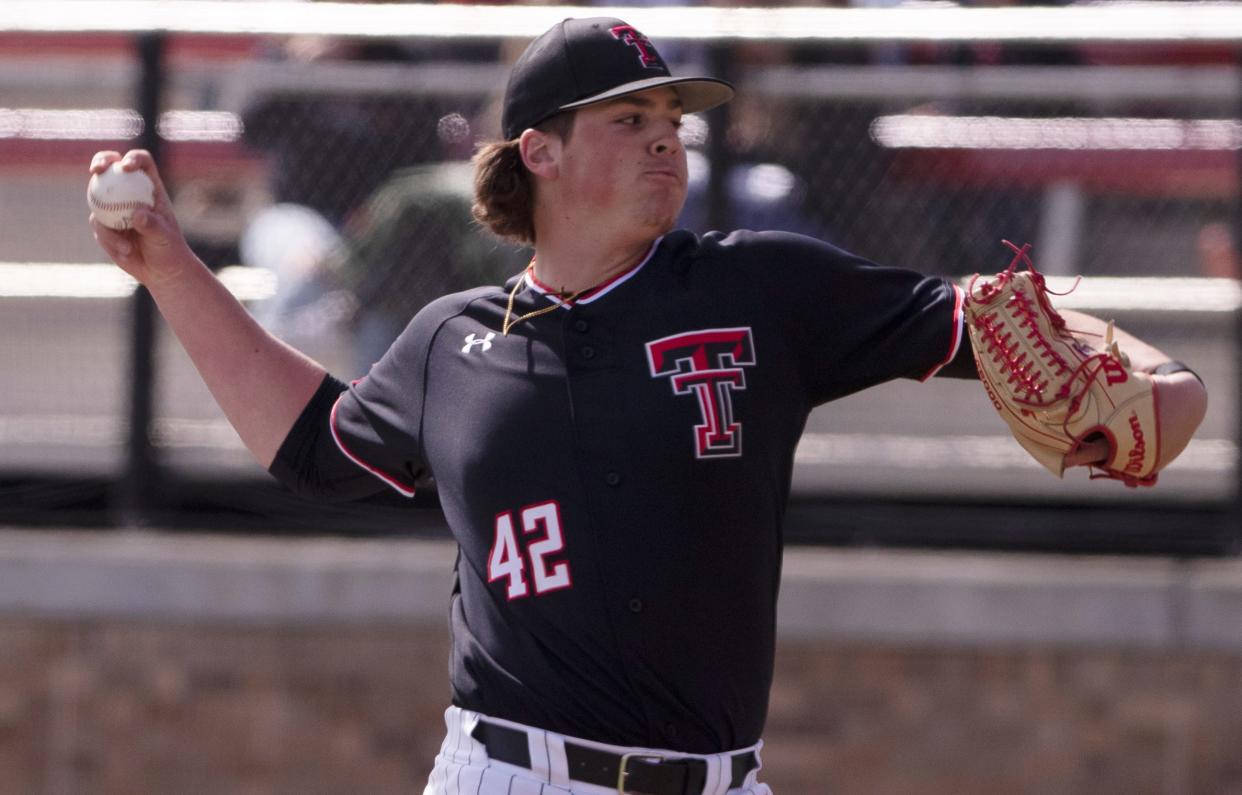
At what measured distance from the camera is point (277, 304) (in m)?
5.24

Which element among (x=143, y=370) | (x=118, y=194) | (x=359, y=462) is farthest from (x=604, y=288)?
(x=143, y=370)

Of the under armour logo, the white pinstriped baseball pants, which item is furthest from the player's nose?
the white pinstriped baseball pants

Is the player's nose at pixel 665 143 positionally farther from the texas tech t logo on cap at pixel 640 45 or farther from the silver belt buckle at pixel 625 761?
the silver belt buckle at pixel 625 761

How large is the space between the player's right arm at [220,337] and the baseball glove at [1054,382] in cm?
127

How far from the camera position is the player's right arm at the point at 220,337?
301 centimetres

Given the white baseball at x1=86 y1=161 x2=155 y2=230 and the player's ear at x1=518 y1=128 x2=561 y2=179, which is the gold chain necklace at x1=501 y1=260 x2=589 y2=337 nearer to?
the player's ear at x1=518 y1=128 x2=561 y2=179

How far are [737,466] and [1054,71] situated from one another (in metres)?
2.83

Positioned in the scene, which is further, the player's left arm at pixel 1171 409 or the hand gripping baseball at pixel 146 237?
the hand gripping baseball at pixel 146 237

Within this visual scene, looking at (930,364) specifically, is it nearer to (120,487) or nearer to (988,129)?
(988,129)

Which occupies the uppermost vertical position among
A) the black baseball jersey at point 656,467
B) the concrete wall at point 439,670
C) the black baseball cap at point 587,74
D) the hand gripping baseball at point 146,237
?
the black baseball cap at point 587,74

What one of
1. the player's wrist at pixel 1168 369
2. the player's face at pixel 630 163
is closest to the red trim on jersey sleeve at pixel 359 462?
the player's face at pixel 630 163

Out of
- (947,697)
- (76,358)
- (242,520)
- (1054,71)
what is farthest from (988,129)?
(76,358)

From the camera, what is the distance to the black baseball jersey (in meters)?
2.65

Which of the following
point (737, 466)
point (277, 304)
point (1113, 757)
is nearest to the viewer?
point (737, 466)
